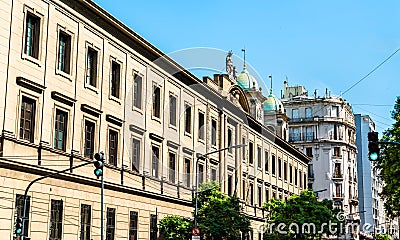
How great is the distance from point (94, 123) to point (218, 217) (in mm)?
11675

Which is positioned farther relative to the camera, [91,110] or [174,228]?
[174,228]

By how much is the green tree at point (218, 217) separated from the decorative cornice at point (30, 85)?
15444 millimetres

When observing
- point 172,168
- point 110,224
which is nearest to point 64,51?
point 110,224

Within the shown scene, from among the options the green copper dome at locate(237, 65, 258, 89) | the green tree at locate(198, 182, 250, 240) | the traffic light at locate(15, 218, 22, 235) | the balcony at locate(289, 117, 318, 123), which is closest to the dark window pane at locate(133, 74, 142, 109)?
the green tree at locate(198, 182, 250, 240)

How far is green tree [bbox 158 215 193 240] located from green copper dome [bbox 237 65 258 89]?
122ft

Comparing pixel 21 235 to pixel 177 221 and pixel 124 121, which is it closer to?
pixel 124 121

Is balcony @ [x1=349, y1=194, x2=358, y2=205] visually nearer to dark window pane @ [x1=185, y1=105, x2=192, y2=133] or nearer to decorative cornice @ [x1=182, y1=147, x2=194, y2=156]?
→ decorative cornice @ [x1=182, y1=147, x2=194, y2=156]

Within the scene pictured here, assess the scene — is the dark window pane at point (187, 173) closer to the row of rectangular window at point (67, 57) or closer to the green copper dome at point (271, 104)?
the row of rectangular window at point (67, 57)

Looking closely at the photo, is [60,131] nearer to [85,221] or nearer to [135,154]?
[85,221]

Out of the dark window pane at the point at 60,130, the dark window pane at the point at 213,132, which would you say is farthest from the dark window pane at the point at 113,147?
the dark window pane at the point at 213,132

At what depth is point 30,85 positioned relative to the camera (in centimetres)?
2656

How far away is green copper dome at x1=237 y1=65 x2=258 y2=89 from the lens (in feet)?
242

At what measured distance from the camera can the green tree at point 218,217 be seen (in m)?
38.7

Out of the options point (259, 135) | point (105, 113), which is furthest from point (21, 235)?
point (259, 135)
